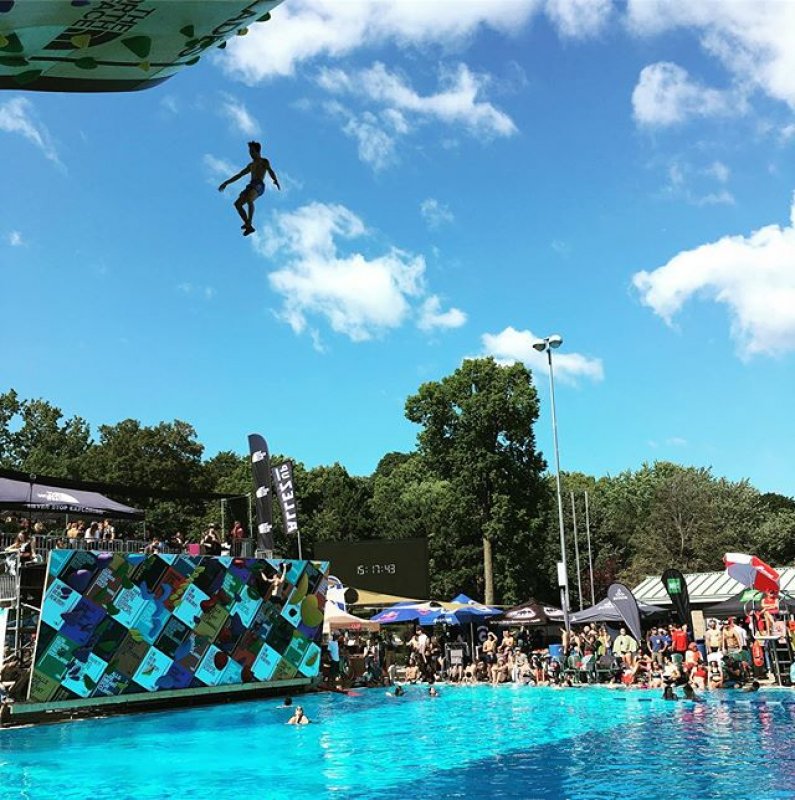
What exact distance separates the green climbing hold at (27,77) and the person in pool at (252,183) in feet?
6.64

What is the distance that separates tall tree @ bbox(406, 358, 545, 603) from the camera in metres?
45.6

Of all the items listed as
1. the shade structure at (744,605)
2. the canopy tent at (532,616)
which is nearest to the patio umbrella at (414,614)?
the canopy tent at (532,616)

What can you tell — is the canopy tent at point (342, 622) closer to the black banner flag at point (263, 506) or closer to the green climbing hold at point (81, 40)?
the black banner flag at point (263, 506)

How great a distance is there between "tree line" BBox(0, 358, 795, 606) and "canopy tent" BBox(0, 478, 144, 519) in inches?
569

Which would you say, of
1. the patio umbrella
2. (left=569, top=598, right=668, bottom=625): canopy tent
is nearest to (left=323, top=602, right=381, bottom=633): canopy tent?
the patio umbrella

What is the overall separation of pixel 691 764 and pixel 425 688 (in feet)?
52.6

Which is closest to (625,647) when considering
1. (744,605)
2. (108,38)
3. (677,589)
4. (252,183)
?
(677,589)

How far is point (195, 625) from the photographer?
24266 mm

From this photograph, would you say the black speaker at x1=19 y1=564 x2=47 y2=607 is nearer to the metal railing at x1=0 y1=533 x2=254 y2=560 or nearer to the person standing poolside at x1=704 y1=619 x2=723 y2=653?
the metal railing at x1=0 y1=533 x2=254 y2=560

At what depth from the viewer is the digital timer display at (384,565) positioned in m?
41.1

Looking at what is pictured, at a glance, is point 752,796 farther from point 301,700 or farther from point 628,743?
point 301,700

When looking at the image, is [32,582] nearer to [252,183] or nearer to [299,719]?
[299,719]

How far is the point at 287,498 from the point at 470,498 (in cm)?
1668

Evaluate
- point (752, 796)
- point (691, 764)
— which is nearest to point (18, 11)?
point (752, 796)
